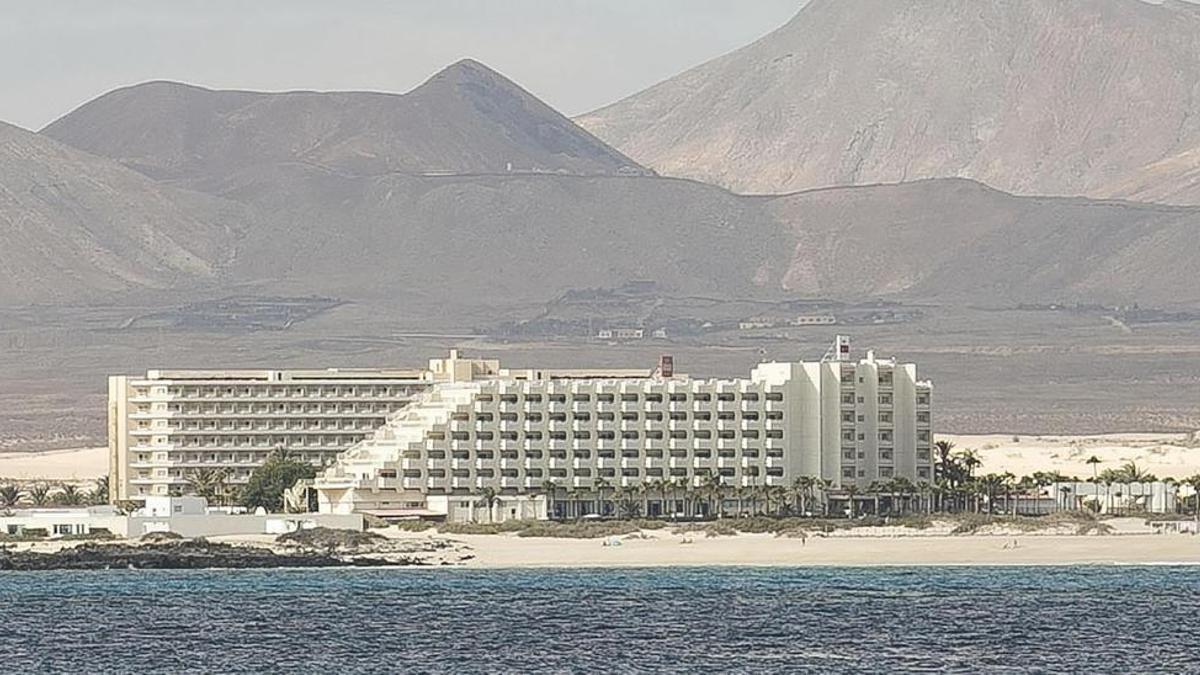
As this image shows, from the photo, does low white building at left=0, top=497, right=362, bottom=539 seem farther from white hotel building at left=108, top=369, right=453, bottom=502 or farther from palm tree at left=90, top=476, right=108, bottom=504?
white hotel building at left=108, top=369, right=453, bottom=502

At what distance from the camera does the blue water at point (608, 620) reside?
75.1 metres

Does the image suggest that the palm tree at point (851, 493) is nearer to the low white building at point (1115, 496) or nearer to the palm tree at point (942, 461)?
the palm tree at point (942, 461)

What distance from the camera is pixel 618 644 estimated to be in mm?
79188

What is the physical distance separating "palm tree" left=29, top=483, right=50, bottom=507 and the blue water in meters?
43.6

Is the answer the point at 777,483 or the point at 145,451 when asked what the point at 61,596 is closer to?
the point at 777,483

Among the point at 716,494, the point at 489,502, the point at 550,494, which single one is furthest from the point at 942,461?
the point at 489,502

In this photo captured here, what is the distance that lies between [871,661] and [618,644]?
7858mm

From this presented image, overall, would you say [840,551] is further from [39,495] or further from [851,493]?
[39,495]

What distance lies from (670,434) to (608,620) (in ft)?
158

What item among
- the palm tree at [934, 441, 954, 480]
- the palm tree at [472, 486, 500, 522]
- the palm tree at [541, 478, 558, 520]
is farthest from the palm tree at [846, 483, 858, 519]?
the palm tree at [472, 486, 500, 522]

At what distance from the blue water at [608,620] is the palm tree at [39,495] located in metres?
43.6

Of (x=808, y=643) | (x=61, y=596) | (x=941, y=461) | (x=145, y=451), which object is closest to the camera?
(x=808, y=643)

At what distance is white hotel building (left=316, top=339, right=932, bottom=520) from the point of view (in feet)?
Result: 435

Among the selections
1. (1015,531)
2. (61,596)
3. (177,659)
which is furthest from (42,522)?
(177,659)
